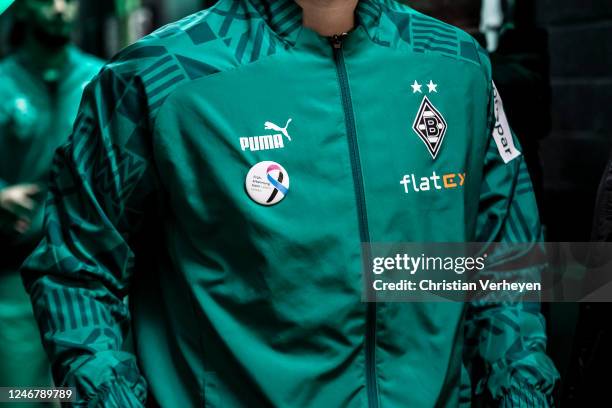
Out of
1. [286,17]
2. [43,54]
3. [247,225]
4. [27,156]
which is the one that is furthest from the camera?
[43,54]

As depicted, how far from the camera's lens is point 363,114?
2.31 meters

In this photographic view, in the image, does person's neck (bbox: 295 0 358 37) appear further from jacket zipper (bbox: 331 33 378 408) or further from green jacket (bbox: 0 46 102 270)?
green jacket (bbox: 0 46 102 270)

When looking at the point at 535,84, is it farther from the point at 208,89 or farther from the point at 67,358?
the point at 67,358

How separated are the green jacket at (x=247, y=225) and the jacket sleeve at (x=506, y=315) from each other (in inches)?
0.5

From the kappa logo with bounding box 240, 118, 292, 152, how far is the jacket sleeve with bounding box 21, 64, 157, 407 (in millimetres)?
192

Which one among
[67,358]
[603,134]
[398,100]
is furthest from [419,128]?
[603,134]

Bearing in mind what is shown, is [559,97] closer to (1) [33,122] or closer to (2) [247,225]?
(1) [33,122]

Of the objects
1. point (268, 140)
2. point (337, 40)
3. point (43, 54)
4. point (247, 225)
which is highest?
point (337, 40)

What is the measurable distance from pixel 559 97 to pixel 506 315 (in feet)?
8.72

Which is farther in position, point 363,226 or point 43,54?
point 43,54

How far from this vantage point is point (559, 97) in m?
4.91

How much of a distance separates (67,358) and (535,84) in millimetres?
1937

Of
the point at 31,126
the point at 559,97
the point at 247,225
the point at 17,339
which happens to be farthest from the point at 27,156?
the point at 247,225

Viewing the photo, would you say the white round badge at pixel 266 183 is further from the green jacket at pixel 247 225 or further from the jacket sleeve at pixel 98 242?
the jacket sleeve at pixel 98 242
